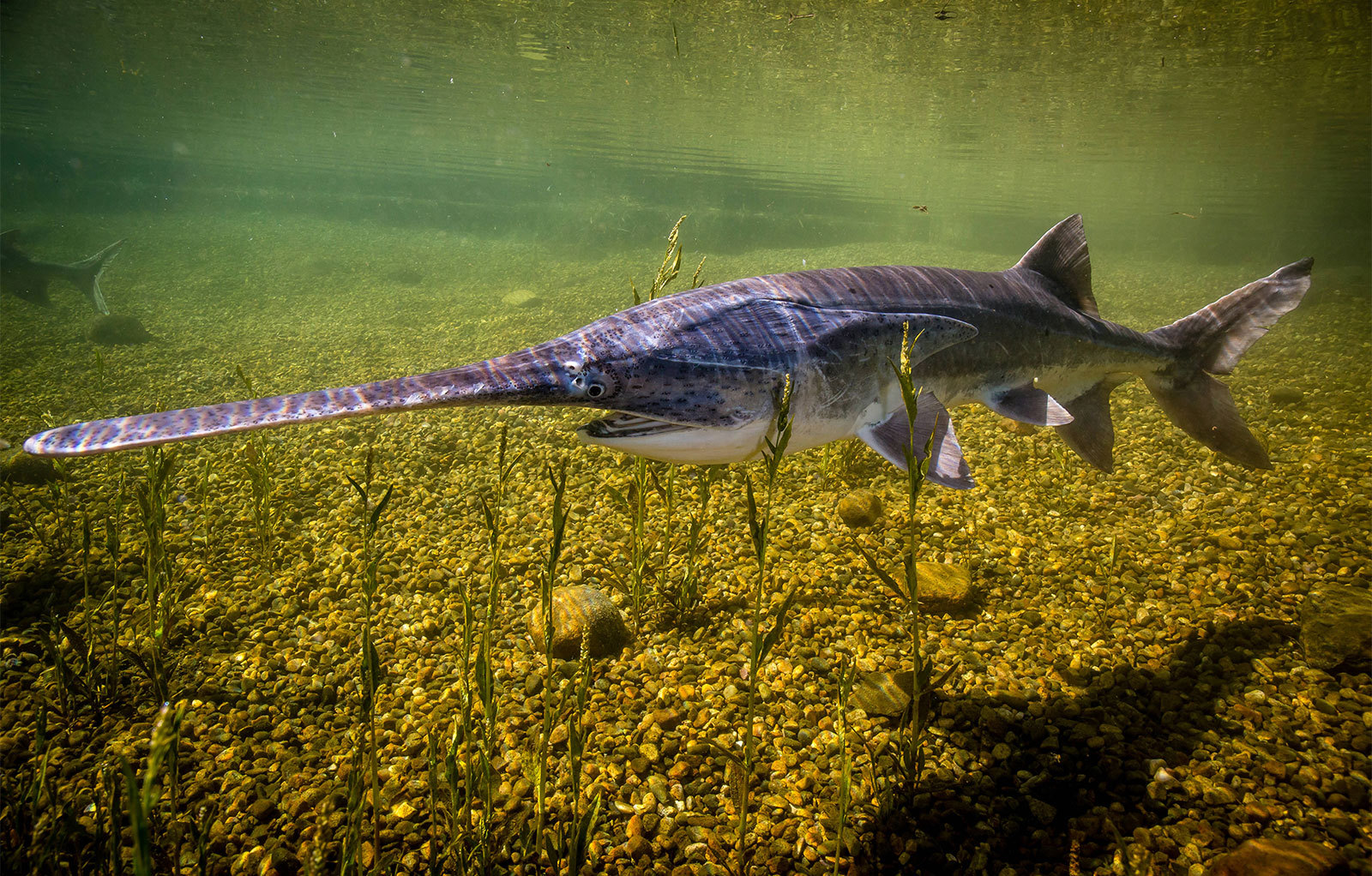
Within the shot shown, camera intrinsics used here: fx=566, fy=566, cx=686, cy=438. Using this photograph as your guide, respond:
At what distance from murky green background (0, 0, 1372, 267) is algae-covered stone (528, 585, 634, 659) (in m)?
4.61

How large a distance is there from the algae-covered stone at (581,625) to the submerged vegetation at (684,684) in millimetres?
142

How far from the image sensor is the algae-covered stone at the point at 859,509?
14.6 ft

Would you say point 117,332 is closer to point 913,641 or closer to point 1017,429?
point 913,641

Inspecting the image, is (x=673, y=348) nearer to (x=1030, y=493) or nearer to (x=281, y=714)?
(x=281, y=714)

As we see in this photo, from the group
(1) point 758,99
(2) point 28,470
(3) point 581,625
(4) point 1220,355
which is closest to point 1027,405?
(4) point 1220,355

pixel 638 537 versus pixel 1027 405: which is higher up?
pixel 1027 405

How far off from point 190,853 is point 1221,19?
2568 centimetres

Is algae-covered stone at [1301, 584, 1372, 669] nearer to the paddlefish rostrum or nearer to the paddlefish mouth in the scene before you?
the paddlefish rostrum

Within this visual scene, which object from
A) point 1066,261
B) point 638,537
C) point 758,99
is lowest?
point 638,537

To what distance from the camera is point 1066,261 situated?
3.96 meters

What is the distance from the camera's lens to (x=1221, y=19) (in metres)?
15.9

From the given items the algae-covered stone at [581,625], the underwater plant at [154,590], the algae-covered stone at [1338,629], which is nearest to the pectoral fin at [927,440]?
the algae-covered stone at [581,625]

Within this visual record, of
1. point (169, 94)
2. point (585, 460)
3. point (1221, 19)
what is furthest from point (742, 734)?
point (169, 94)

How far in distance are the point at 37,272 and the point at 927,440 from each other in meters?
23.0
